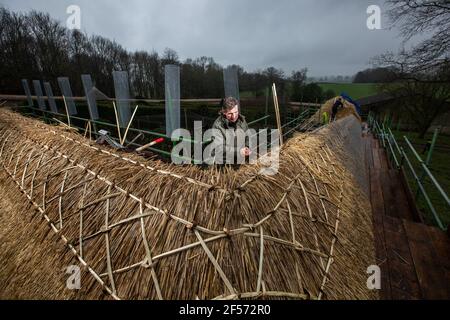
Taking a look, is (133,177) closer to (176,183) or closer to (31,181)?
(176,183)

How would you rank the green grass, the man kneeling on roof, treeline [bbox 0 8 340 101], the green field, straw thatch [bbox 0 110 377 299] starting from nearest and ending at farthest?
1. straw thatch [bbox 0 110 377 299]
2. the man kneeling on roof
3. the green grass
4. treeline [bbox 0 8 340 101]
5. the green field

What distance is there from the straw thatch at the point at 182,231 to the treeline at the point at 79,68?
83.3ft

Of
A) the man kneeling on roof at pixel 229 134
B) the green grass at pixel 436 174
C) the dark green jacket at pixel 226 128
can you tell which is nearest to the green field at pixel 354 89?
the green grass at pixel 436 174

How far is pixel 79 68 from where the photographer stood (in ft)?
104

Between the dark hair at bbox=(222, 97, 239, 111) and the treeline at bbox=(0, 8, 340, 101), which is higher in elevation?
the treeline at bbox=(0, 8, 340, 101)

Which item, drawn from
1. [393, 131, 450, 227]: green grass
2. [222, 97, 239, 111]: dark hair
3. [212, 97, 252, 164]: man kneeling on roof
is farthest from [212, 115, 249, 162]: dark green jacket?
[393, 131, 450, 227]: green grass

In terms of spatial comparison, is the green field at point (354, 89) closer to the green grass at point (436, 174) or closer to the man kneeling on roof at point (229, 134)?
the green grass at point (436, 174)

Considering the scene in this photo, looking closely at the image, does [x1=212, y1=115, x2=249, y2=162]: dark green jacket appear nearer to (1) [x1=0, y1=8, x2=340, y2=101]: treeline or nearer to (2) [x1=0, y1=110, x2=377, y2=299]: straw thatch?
(2) [x1=0, y1=110, x2=377, y2=299]: straw thatch

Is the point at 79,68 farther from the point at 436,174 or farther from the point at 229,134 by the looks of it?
the point at 436,174

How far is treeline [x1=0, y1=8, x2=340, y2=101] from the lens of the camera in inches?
1123

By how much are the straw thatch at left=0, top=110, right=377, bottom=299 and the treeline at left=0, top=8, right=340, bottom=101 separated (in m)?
25.4

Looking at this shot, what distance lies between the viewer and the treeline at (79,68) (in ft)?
93.6

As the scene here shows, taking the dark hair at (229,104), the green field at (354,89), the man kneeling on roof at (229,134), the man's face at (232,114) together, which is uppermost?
the green field at (354,89)
